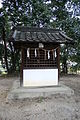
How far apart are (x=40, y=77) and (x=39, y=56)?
971mm

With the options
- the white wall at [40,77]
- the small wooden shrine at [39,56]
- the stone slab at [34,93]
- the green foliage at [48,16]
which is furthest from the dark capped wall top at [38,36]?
the green foliage at [48,16]

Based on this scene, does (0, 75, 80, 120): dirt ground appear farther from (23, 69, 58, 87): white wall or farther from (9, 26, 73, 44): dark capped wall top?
(9, 26, 73, 44): dark capped wall top

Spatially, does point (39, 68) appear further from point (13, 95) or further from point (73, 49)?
point (73, 49)

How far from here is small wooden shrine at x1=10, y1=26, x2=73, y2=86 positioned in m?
6.86

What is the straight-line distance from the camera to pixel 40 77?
272 inches

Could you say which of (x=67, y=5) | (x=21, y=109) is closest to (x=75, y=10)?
(x=67, y=5)

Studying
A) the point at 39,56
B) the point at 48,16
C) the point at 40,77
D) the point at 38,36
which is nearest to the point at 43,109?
the point at 40,77

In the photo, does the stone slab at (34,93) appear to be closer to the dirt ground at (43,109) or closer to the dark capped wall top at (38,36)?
the dirt ground at (43,109)

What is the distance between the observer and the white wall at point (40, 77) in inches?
271

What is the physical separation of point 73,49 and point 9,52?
17.3 ft

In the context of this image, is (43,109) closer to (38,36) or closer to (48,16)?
(38,36)

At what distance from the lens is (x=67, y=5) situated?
528 inches

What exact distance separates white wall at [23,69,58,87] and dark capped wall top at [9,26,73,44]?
1.20 metres

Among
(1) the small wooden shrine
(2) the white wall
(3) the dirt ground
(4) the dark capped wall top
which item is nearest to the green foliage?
(4) the dark capped wall top
